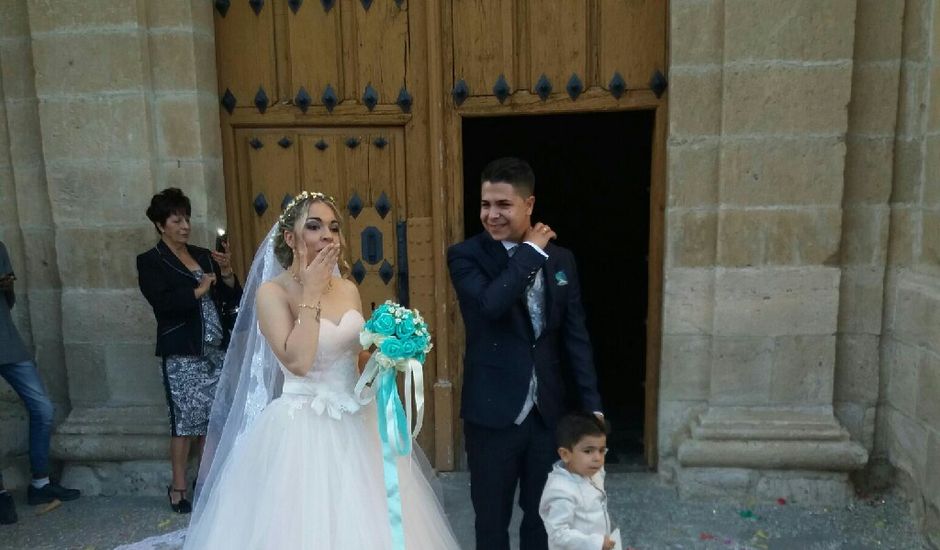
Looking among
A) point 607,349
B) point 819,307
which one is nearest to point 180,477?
point 819,307

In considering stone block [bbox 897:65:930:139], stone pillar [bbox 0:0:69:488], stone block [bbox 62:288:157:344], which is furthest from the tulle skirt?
stone block [bbox 897:65:930:139]

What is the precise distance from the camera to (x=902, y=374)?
3.80 metres

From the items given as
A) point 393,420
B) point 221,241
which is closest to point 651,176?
point 393,420

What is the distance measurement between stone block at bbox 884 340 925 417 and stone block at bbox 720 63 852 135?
1.16 meters

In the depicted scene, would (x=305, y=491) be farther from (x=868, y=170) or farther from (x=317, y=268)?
(x=868, y=170)

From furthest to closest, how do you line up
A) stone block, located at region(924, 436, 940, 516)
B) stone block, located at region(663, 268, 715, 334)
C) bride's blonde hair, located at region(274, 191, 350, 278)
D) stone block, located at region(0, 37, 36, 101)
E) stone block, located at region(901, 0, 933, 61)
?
stone block, located at region(0, 37, 36, 101), stone block, located at region(663, 268, 715, 334), stone block, located at region(901, 0, 933, 61), stone block, located at region(924, 436, 940, 516), bride's blonde hair, located at region(274, 191, 350, 278)

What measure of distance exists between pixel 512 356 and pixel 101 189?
8.76 ft

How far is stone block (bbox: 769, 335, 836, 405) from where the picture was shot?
390cm

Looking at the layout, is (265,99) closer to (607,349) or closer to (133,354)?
(133,354)

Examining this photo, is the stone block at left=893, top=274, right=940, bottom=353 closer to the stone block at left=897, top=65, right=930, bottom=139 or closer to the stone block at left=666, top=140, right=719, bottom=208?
the stone block at left=897, top=65, right=930, bottom=139

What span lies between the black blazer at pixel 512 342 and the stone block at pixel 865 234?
6.04 ft

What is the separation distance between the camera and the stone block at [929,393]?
11.3ft

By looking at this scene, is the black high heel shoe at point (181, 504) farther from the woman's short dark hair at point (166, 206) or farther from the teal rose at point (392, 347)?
the teal rose at point (392, 347)

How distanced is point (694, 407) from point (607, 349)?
10.6ft
